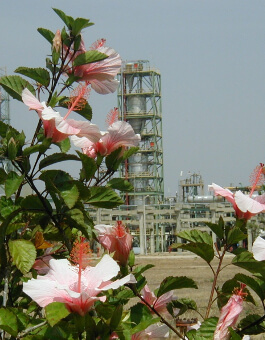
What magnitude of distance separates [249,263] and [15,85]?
2.15 feet

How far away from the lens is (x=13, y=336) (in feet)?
4.09

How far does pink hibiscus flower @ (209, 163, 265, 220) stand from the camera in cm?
152

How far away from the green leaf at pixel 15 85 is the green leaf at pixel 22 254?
326mm

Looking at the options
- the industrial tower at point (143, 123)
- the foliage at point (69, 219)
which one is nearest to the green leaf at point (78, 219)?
the foliage at point (69, 219)

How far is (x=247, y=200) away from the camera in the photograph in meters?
1.53

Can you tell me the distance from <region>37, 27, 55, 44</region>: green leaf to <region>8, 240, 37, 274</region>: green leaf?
0.46 metres

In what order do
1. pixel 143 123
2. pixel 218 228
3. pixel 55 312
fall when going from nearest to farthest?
pixel 55 312
pixel 218 228
pixel 143 123

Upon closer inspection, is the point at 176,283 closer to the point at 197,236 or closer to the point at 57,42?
the point at 197,236

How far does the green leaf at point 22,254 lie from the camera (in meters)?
1.32

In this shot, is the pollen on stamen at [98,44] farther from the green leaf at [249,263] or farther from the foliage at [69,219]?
the green leaf at [249,263]

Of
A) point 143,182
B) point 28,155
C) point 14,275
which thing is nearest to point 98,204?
point 28,155

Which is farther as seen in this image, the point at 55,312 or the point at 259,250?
the point at 259,250

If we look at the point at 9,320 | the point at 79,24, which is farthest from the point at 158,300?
the point at 79,24

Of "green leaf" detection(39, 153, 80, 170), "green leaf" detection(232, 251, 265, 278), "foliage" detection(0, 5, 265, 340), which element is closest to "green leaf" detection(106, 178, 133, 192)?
"foliage" detection(0, 5, 265, 340)
